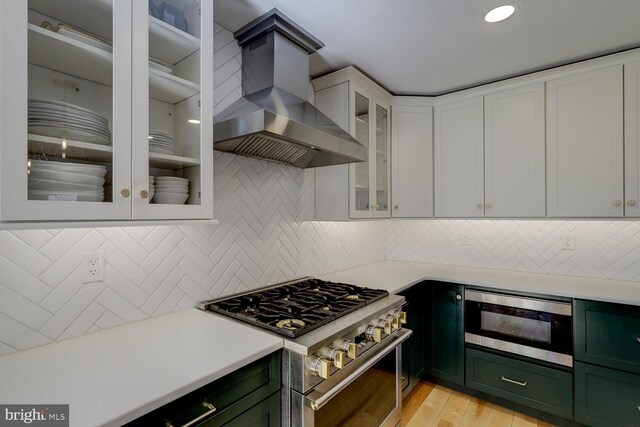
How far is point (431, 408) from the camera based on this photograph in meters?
2.22

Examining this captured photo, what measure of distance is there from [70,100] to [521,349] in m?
2.73

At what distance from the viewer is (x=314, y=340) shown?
3.92 ft

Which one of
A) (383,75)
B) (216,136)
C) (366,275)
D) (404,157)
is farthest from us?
(404,157)

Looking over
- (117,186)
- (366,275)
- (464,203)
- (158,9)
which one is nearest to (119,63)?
(158,9)

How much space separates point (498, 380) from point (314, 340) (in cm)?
172

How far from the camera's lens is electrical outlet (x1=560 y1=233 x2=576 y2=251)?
2352 mm

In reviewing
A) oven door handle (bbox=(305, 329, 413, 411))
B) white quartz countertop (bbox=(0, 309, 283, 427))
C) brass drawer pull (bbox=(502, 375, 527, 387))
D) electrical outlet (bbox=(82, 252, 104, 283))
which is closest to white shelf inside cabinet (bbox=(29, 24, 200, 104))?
electrical outlet (bbox=(82, 252, 104, 283))

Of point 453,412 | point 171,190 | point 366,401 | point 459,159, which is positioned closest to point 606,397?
point 453,412

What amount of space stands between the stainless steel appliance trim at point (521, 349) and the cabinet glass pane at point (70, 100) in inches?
94.0

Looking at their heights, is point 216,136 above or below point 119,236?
above

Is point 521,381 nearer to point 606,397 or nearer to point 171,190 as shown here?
point 606,397

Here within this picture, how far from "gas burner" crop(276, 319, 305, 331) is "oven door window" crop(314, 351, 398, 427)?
1.07 ft

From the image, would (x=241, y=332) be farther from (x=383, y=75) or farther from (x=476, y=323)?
(x=383, y=75)

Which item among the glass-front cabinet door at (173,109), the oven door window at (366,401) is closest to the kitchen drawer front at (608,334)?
the oven door window at (366,401)
